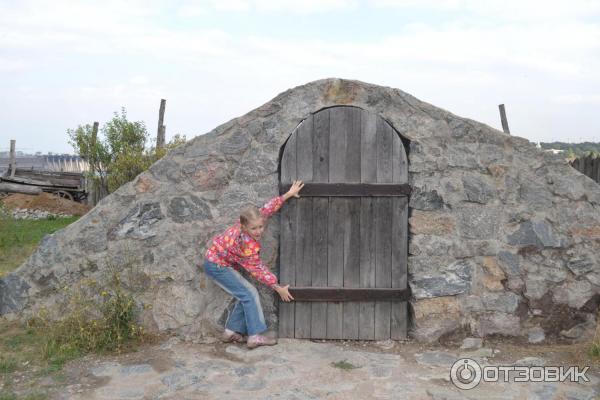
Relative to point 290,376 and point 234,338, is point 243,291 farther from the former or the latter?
point 290,376

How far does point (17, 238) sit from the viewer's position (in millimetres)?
9078

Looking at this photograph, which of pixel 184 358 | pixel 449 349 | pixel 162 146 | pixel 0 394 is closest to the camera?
pixel 0 394

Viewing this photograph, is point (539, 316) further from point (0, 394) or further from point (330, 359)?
point (0, 394)

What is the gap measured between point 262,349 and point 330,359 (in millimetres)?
564

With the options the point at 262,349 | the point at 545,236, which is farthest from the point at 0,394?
the point at 545,236

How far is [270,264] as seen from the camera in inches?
187

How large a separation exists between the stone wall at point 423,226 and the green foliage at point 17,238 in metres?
3.00

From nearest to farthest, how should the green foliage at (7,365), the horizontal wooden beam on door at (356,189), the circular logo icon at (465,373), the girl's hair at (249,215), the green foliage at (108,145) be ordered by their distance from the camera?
the circular logo icon at (465,373) < the green foliage at (7,365) < the girl's hair at (249,215) < the horizontal wooden beam on door at (356,189) < the green foliage at (108,145)

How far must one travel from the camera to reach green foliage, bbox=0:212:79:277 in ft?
24.8

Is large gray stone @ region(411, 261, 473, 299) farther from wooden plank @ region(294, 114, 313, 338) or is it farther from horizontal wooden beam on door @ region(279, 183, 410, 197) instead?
wooden plank @ region(294, 114, 313, 338)

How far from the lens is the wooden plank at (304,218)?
15.4 feet

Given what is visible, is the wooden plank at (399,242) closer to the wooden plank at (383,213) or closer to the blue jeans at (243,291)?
the wooden plank at (383,213)

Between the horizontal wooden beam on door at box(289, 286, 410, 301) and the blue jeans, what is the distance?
341mm

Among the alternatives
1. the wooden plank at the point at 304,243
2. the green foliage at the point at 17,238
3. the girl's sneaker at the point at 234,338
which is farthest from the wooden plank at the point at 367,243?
the green foliage at the point at 17,238
